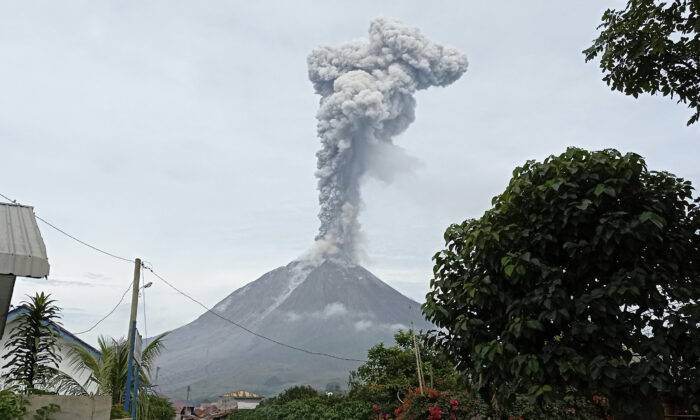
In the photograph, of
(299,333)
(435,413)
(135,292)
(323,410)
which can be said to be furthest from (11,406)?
(299,333)

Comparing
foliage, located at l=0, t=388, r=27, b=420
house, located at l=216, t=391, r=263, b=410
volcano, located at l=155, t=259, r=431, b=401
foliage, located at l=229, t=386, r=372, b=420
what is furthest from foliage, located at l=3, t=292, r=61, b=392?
volcano, located at l=155, t=259, r=431, b=401

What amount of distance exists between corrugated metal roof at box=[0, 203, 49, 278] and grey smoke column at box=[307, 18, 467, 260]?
7771cm

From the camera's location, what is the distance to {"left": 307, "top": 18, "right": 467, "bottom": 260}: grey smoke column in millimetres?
82625

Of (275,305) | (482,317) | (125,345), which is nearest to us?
(482,317)

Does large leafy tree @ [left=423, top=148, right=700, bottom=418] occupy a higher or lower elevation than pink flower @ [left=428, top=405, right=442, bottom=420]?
higher

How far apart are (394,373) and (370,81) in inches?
2580

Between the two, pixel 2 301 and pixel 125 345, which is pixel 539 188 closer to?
pixel 2 301

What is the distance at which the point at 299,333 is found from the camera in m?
166

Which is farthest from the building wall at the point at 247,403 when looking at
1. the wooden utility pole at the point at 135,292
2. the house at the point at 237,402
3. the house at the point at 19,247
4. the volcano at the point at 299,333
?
the volcano at the point at 299,333

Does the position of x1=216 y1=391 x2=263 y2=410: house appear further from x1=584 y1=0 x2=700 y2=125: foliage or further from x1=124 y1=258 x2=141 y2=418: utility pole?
x1=584 y1=0 x2=700 y2=125: foliage

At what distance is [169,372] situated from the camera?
7003 inches

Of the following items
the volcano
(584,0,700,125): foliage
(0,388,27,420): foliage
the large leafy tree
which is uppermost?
the volcano

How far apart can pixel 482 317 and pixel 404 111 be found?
279 ft

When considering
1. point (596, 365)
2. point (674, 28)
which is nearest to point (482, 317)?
point (596, 365)
